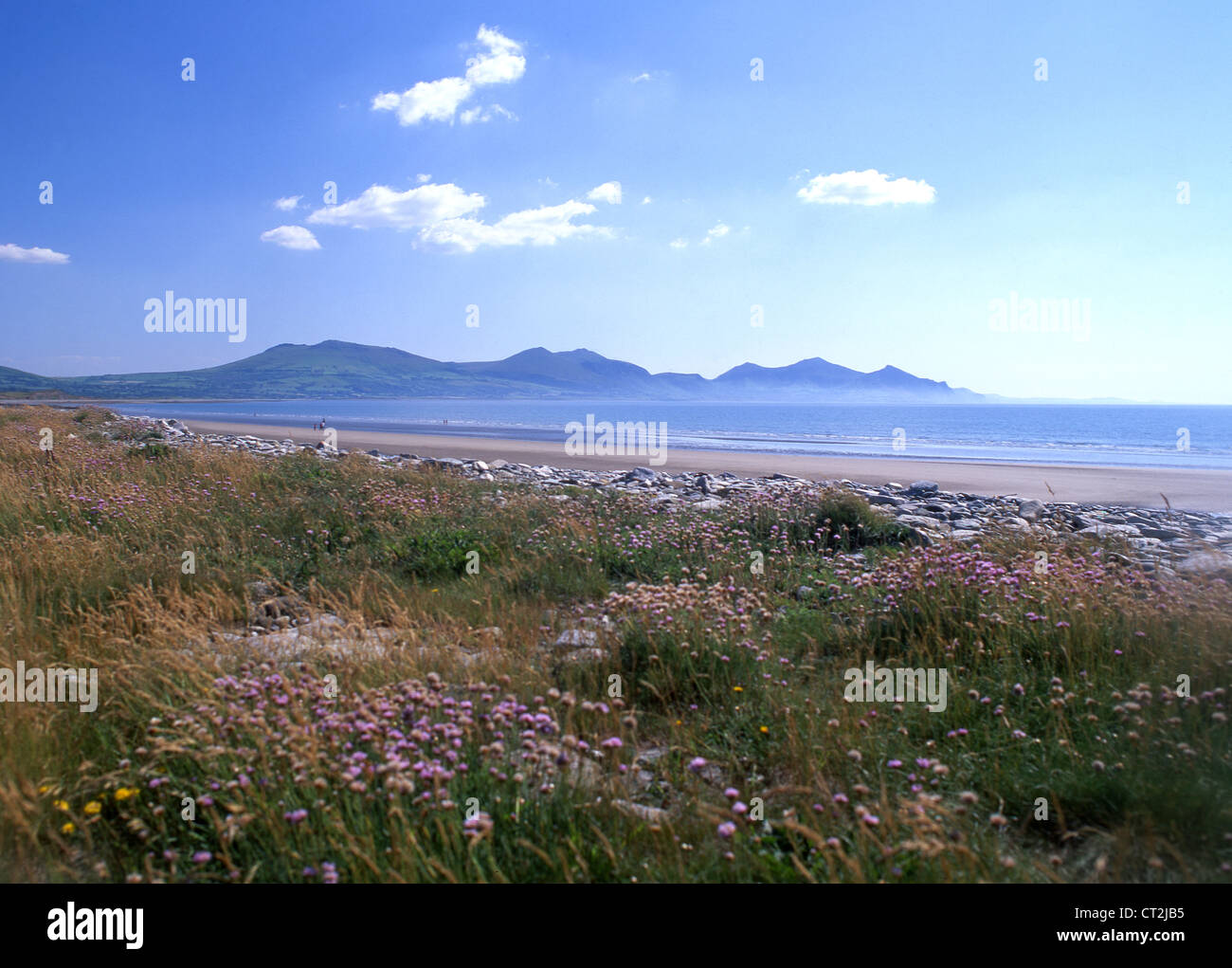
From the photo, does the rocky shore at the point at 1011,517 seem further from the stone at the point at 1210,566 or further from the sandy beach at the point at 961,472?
the sandy beach at the point at 961,472

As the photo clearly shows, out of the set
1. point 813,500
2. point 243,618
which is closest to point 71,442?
point 243,618

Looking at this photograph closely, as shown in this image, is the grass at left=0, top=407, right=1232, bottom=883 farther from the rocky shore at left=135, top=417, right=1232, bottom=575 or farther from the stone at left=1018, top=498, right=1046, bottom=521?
the stone at left=1018, top=498, right=1046, bottom=521

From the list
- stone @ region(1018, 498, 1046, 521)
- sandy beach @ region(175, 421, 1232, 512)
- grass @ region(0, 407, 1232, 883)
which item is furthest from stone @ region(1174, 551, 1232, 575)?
sandy beach @ region(175, 421, 1232, 512)

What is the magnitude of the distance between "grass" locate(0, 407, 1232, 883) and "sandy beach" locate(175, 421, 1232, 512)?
11.6m

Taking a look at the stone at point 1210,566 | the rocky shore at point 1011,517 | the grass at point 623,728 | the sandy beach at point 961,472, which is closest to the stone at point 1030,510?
the rocky shore at point 1011,517

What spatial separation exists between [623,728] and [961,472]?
2052cm

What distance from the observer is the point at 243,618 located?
18.0 feet

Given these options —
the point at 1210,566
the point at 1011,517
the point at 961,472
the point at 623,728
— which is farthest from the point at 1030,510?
the point at 961,472

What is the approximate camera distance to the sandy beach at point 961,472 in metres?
16.2

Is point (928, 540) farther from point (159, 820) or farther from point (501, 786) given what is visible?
point (159, 820)

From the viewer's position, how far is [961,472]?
21.1 m

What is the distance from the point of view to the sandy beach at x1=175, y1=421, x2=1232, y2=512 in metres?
16.2

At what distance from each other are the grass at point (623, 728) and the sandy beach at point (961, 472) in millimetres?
11612
